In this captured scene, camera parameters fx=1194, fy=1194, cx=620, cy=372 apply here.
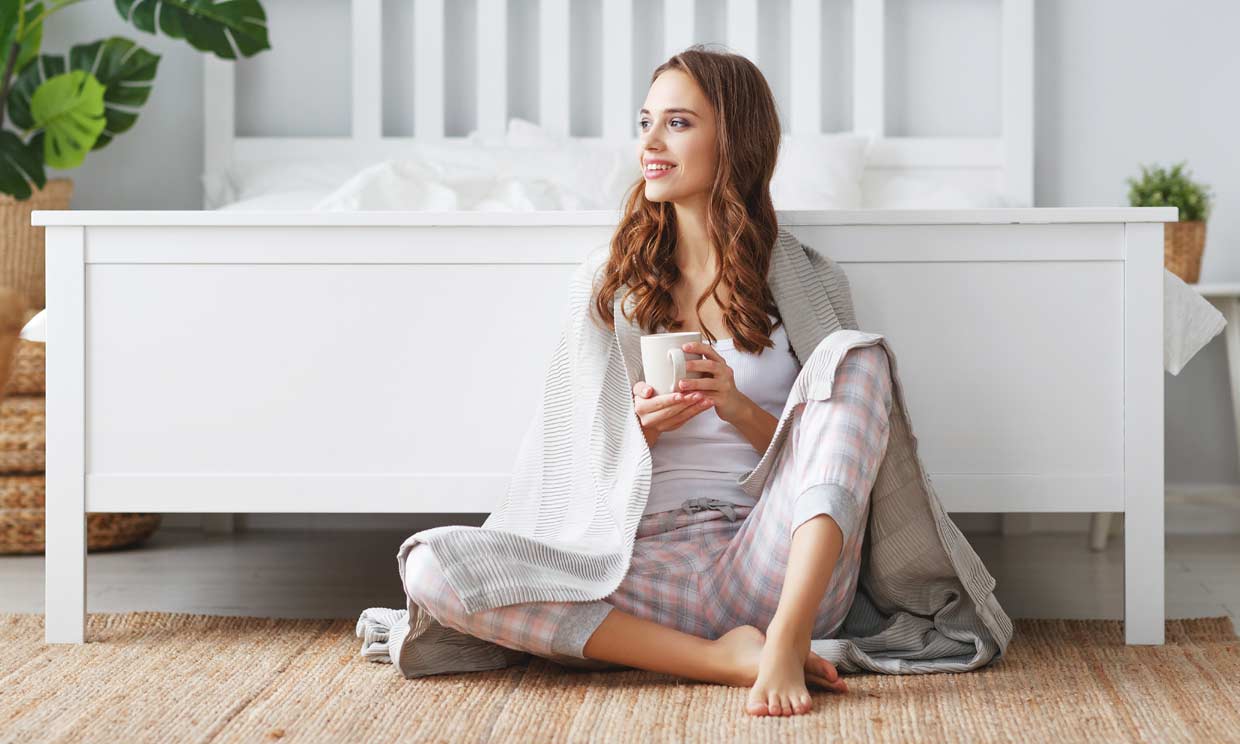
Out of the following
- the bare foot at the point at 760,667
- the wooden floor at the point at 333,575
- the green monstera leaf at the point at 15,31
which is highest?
the green monstera leaf at the point at 15,31

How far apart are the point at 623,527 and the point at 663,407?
137mm

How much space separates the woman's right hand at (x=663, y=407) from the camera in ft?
3.98

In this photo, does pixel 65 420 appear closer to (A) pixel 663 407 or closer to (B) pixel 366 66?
(A) pixel 663 407

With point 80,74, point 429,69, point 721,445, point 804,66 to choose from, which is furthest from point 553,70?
point 721,445

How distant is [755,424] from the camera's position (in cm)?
130

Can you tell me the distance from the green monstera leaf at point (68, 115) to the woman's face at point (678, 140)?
1.44 m

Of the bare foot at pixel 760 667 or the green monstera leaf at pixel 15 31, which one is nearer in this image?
the bare foot at pixel 760 667

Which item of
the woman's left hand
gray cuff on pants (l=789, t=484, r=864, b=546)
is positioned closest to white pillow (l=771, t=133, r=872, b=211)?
the woman's left hand

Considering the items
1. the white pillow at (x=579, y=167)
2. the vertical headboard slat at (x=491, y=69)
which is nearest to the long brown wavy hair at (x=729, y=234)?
the white pillow at (x=579, y=167)

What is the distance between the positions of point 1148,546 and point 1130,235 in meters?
0.37

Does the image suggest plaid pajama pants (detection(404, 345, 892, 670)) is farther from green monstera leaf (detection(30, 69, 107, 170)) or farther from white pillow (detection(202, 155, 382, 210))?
green monstera leaf (detection(30, 69, 107, 170))

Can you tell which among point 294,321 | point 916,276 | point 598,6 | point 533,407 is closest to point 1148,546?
point 916,276

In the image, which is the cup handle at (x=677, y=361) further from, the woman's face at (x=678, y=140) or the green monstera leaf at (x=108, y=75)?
the green monstera leaf at (x=108, y=75)

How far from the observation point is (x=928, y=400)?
56.9 inches
